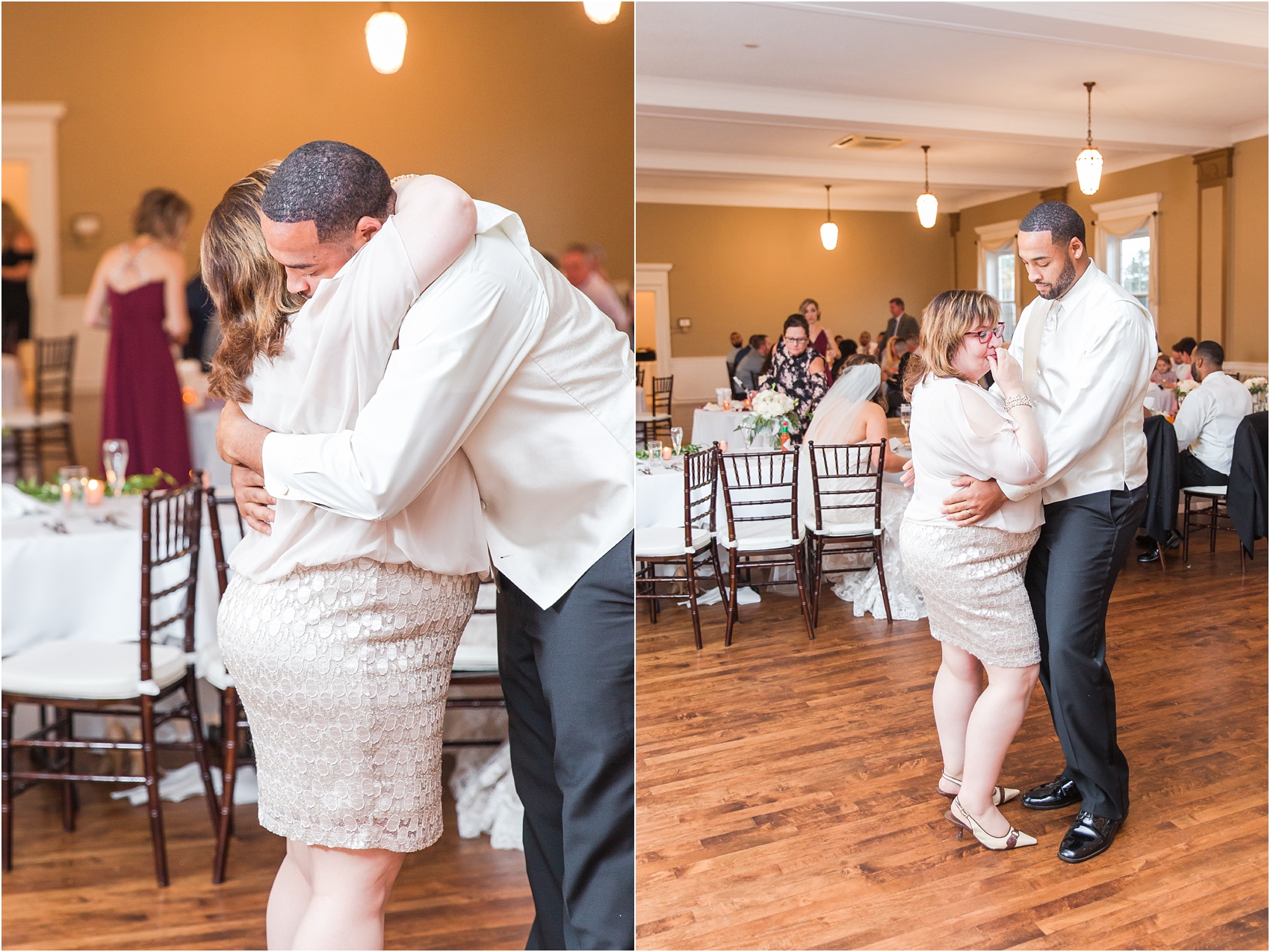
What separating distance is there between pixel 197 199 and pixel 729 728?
142 centimetres

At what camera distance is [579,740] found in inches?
59.8

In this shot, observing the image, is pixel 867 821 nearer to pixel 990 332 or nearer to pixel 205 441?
pixel 990 332

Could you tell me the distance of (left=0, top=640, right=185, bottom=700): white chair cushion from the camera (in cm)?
175

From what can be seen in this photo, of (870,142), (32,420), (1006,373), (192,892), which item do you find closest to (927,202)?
(870,142)

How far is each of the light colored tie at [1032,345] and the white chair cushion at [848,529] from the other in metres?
0.40

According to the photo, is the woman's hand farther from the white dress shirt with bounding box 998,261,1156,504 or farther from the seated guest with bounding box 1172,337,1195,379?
the seated guest with bounding box 1172,337,1195,379

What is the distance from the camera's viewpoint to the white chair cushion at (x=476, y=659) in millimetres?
1510

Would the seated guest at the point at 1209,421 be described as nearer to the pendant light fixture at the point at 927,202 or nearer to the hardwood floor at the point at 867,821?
the hardwood floor at the point at 867,821

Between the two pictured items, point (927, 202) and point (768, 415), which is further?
point (927, 202)

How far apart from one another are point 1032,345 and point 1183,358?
15.7 inches

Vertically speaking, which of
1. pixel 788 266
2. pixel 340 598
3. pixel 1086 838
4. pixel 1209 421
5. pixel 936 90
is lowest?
pixel 1086 838

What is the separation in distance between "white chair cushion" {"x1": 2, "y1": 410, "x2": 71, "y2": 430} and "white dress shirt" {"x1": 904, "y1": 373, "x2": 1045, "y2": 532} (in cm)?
146

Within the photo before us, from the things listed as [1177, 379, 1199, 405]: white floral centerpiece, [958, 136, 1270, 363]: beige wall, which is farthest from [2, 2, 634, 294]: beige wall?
[1177, 379, 1199, 405]: white floral centerpiece

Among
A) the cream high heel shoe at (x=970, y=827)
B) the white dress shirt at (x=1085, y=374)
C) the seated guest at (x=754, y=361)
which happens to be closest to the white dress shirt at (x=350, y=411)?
the seated guest at (x=754, y=361)
